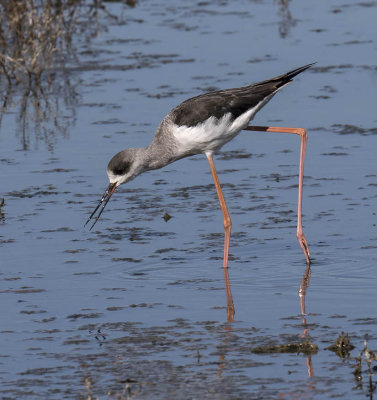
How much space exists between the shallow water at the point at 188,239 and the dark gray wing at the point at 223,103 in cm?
93

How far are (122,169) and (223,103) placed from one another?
0.86 meters

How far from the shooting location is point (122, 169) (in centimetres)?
805

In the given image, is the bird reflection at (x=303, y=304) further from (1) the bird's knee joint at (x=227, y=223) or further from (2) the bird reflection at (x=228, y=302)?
(1) the bird's knee joint at (x=227, y=223)

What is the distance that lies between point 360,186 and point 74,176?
2555 mm

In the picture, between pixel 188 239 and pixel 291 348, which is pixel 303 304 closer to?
pixel 291 348

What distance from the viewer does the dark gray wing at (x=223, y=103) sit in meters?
7.95

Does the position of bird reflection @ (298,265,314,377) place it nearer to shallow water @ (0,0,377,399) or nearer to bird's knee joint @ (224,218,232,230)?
shallow water @ (0,0,377,399)

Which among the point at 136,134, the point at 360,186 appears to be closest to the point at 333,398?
the point at 360,186

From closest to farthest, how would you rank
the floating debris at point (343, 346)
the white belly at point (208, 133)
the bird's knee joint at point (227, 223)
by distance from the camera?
the floating debris at point (343, 346) → the white belly at point (208, 133) → the bird's knee joint at point (227, 223)

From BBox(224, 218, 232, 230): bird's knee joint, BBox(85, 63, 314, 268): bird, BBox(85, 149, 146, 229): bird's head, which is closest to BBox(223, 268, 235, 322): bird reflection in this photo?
BBox(85, 63, 314, 268): bird

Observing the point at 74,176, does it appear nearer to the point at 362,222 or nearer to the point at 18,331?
the point at 362,222

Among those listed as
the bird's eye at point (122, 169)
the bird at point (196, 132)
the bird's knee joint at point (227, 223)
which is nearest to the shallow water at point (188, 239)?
the bird's knee joint at point (227, 223)

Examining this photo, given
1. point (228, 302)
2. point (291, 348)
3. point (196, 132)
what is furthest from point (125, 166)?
point (291, 348)

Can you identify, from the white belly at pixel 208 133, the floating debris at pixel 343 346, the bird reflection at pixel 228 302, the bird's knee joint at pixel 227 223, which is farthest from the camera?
the bird's knee joint at pixel 227 223
